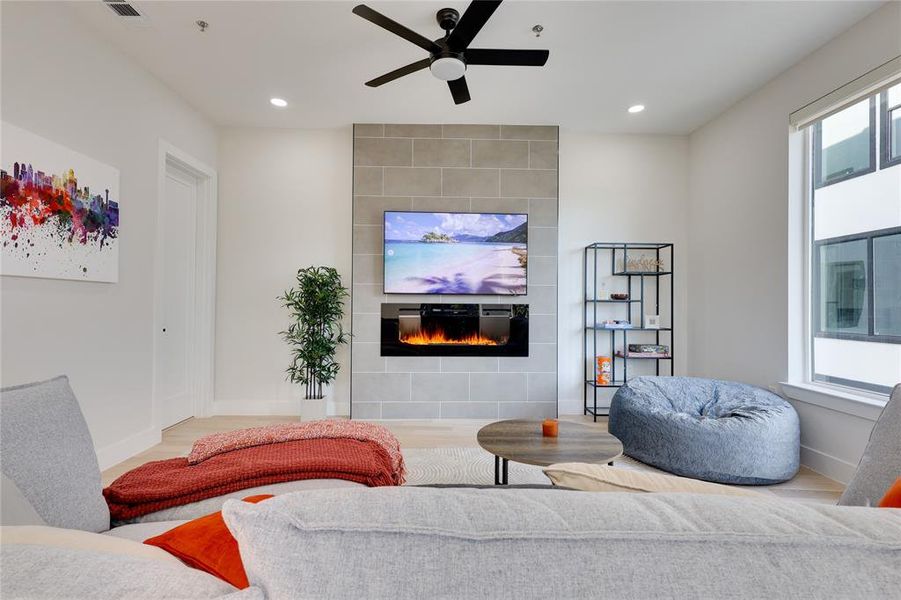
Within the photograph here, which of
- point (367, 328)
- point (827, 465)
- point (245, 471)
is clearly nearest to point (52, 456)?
point (245, 471)

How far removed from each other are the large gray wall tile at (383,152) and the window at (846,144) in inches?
127

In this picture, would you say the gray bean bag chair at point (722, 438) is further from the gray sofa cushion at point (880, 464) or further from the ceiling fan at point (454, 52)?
the ceiling fan at point (454, 52)

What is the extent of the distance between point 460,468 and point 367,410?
1374 millimetres

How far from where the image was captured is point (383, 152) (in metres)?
3.77

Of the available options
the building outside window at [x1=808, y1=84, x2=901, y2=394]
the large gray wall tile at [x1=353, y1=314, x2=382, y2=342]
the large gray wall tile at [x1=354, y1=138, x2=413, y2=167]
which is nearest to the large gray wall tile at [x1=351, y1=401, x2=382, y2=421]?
the large gray wall tile at [x1=353, y1=314, x2=382, y2=342]

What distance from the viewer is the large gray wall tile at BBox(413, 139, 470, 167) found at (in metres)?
3.78

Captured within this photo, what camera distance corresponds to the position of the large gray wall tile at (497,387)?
12.3 ft

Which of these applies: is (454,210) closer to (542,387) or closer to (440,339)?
(440,339)

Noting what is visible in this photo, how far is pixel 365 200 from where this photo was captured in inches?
148

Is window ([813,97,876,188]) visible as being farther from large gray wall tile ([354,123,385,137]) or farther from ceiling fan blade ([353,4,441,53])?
large gray wall tile ([354,123,385,137])

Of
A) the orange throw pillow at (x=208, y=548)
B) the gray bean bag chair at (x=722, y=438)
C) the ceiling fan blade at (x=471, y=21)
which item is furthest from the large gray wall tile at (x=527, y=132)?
the orange throw pillow at (x=208, y=548)

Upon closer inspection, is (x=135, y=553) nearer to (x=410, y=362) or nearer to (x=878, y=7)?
(x=410, y=362)

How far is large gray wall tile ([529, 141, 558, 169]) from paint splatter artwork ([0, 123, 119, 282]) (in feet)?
11.2

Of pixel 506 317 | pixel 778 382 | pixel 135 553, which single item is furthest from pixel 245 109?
pixel 778 382
